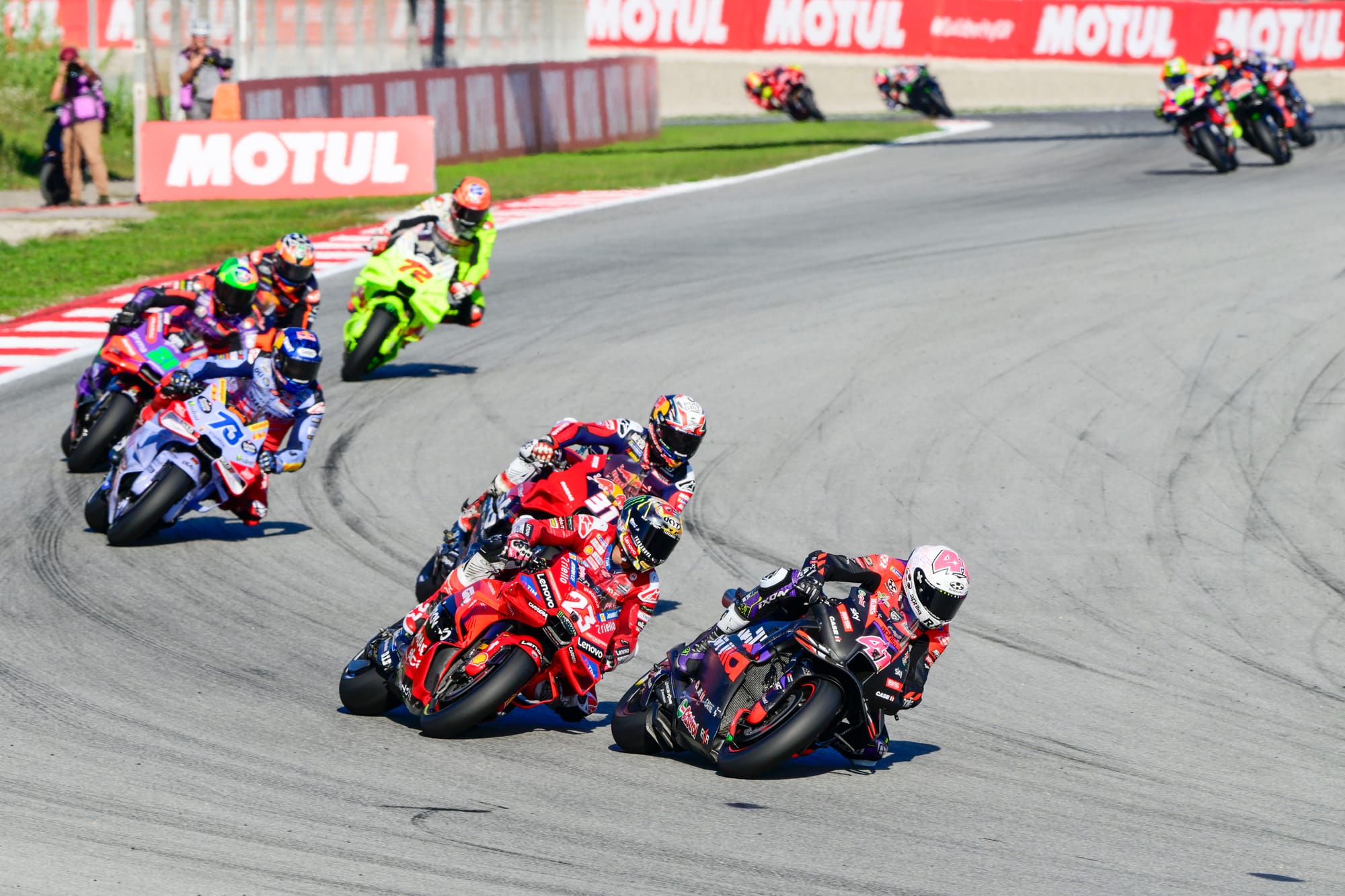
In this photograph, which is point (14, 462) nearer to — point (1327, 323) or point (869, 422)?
point (869, 422)

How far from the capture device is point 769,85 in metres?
43.9

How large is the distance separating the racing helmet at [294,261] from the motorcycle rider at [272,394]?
2.08 m

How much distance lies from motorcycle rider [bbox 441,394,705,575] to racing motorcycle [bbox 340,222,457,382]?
739 cm

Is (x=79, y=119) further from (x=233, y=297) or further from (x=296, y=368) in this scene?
(x=296, y=368)

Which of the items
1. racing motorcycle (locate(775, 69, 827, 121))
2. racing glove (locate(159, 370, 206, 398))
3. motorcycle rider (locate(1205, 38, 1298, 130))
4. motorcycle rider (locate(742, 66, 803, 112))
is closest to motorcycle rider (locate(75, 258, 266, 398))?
racing glove (locate(159, 370, 206, 398))

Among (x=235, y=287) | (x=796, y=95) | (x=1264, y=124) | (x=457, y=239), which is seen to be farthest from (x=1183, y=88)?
(x=235, y=287)

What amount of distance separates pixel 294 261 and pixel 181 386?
2.50 m

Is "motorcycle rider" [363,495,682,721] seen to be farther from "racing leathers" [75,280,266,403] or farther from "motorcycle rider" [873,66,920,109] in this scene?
"motorcycle rider" [873,66,920,109]

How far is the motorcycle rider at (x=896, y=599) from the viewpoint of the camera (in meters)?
7.68

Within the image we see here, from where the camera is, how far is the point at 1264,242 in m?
22.3

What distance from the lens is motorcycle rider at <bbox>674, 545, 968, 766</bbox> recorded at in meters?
7.68

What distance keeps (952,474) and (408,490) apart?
432 cm

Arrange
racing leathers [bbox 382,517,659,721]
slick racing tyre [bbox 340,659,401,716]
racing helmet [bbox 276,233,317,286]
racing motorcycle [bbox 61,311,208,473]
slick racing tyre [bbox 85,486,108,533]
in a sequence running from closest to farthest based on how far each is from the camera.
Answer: racing leathers [bbox 382,517,659,721] → slick racing tyre [bbox 340,659,401,716] → slick racing tyre [bbox 85,486,108,533] → racing motorcycle [bbox 61,311,208,473] → racing helmet [bbox 276,233,317,286]

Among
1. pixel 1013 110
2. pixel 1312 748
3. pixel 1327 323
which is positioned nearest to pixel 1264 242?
pixel 1327 323
